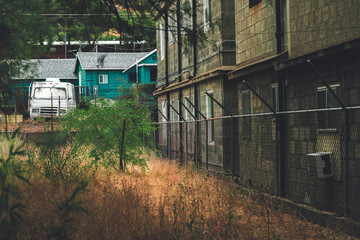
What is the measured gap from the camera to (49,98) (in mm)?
32344

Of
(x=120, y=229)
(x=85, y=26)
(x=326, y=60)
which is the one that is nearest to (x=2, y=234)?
(x=120, y=229)

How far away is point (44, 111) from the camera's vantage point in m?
32.2

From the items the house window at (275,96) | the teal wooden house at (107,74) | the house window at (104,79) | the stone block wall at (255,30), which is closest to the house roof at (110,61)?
the teal wooden house at (107,74)

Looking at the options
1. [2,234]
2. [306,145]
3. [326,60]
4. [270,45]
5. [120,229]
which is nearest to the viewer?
[2,234]

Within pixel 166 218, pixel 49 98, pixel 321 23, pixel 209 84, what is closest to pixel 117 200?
pixel 166 218

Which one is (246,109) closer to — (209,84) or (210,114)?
(209,84)

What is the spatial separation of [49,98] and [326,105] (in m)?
24.5

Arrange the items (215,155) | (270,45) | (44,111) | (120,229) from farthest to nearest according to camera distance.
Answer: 1. (44,111)
2. (215,155)
3. (270,45)
4. (120,229)

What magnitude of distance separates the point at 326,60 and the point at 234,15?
7.54 metres

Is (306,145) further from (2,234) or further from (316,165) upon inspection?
(2,234)

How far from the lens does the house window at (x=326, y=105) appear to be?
10125mm

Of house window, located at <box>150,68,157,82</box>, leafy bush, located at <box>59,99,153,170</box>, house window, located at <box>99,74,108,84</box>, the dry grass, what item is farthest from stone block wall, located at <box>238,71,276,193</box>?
house window, located at <box>99,74,108,84</box>

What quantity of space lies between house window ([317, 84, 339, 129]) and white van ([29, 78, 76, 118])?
891 inches

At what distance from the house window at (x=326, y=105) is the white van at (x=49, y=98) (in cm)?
2264
